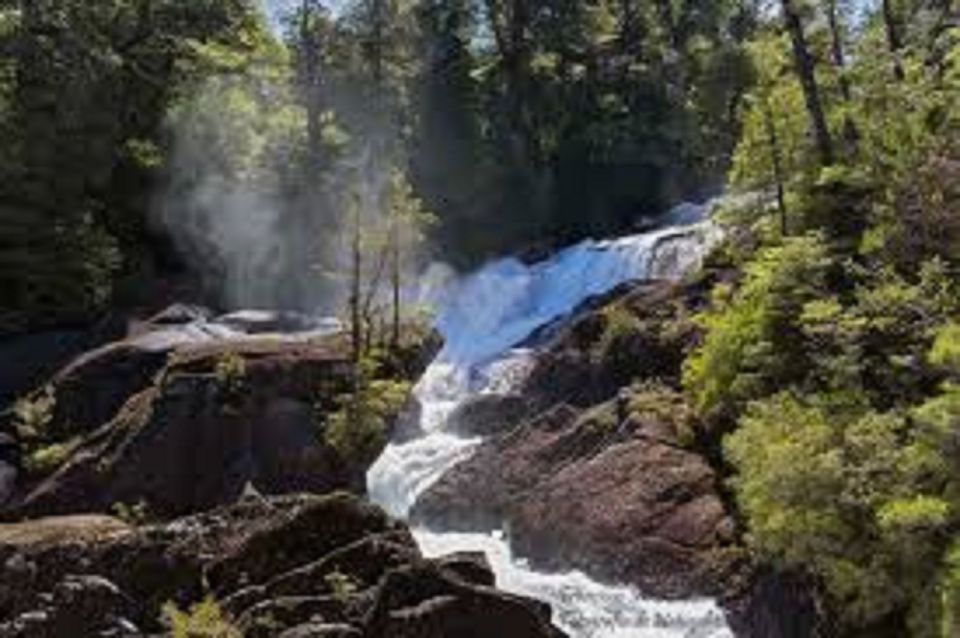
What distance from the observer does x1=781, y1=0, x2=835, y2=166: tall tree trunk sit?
112 ft

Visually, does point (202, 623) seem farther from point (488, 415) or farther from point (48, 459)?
point (488, 415)

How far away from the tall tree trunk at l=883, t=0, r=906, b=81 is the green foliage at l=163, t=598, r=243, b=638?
2047 cm

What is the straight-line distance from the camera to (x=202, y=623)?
21.9 m

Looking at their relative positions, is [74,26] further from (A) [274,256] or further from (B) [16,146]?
(A) [274,256]

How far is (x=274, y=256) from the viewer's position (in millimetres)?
56500

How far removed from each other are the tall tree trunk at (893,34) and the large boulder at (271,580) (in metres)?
17.6

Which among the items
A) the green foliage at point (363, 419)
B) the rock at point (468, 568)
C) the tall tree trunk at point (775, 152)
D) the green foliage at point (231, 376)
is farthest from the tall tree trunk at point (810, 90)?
the rock at point (468, 568)

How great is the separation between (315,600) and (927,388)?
34.6ft

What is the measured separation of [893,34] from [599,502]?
17.4 m

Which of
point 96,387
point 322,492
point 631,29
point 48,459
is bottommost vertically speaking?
point 322,492

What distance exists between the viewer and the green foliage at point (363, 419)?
35.1 meters

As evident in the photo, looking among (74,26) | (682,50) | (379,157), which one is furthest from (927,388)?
(682,50)

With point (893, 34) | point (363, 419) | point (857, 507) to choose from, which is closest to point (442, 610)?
point (857, 507)

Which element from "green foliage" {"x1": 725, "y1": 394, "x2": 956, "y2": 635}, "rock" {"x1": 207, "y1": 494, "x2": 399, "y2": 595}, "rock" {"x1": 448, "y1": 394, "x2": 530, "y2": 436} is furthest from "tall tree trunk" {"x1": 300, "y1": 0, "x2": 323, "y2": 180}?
"green foliage" {"x1": 725, "y1": 394, "x2": 956, "y2": 635}
